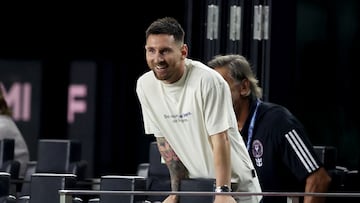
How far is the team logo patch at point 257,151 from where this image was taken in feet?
21.6

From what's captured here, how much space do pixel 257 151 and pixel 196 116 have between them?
0.86m

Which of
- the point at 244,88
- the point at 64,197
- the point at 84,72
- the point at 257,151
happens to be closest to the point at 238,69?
the point at 244,88

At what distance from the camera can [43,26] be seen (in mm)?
11172

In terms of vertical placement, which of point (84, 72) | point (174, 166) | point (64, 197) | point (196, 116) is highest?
point (84, 72)

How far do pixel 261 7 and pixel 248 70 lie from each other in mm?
1959

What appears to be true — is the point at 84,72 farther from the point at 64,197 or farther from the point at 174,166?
the point at 64,197

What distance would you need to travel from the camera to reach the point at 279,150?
6.59 meters

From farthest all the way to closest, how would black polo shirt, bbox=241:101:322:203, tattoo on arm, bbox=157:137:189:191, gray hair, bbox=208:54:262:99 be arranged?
gray hair, bbox=208:54:262:99 < black polo shirt, bbox=241:101:322:203 < tattoo on arm, bbox=157:137:189:191

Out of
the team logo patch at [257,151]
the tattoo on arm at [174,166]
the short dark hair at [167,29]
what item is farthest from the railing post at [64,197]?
the team logo patch at [257,151]

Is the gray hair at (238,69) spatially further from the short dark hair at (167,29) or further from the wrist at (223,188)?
the wrist at (223,188)

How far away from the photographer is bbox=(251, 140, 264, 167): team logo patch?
6.57 metres

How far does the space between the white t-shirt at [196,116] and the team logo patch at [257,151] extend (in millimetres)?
576

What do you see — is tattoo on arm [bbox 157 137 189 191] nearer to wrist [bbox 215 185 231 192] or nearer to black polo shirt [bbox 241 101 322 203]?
wrist [bbox 215 185 231 192]

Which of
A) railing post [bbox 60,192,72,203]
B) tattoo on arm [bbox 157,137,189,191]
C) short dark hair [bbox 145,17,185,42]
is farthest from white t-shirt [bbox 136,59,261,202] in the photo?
railing post [bbox 60,192,72,203]
